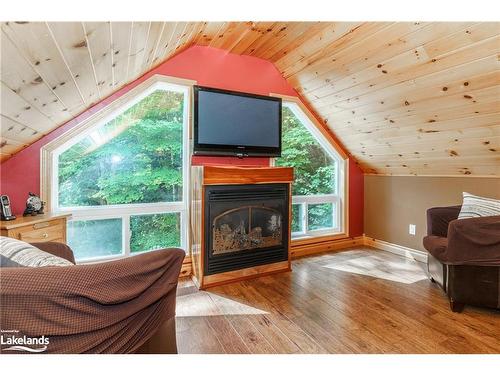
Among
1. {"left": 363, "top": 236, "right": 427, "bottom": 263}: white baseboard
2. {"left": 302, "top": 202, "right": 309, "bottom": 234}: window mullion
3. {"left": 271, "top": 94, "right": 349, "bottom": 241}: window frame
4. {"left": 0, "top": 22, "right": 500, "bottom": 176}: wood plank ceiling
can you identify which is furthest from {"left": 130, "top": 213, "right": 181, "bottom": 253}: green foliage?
{"left": 363, "top": 236, "right": 427, "bottom": 263}: white baseboard

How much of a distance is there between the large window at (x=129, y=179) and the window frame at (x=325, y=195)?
128cm

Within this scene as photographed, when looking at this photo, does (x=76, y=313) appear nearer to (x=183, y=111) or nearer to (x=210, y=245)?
(x=210, y=245)

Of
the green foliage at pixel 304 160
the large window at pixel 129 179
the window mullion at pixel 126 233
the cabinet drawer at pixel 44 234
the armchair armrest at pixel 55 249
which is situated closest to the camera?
the armchair armrest at pixel 55 249

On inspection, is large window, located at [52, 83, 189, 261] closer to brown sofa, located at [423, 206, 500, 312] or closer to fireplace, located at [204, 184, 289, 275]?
fireplace, located at [204, 184, 289, 275]

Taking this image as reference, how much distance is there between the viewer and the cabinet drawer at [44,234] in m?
Answer: 1.77

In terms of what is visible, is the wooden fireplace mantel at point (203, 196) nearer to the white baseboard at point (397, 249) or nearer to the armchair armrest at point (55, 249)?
the armchair armrest at point (55, 249)

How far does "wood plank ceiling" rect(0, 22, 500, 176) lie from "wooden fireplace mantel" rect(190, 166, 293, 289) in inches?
41.7

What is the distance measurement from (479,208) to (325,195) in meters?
1.71

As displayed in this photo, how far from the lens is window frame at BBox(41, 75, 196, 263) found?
2.24 m

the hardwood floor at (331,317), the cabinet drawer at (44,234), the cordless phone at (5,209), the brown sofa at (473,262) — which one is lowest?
the hardwood floor at (331,317)

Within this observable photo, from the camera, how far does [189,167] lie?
2.79 metres

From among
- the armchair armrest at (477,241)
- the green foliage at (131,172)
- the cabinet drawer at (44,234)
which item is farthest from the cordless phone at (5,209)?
the armchair armrest at (477,241)
